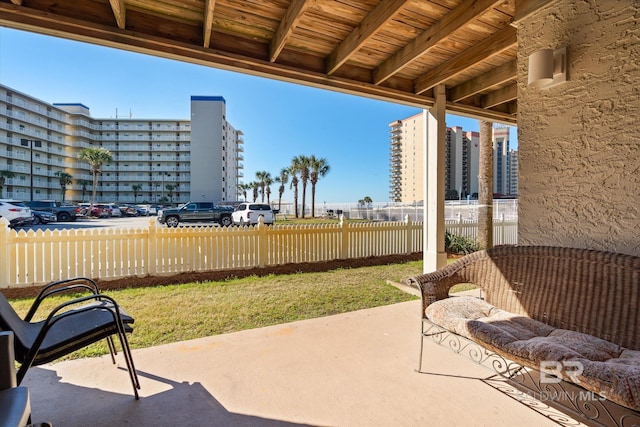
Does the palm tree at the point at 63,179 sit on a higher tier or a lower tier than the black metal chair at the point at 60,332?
higher

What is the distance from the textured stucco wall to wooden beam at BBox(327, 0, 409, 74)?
3.67 feet

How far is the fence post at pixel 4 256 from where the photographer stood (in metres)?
4.08

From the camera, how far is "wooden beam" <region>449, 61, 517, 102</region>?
3584 millimetres

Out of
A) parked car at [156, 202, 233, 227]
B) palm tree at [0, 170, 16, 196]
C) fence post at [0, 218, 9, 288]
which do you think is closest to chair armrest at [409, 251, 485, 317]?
fence post at [0, 218, 9, 288]

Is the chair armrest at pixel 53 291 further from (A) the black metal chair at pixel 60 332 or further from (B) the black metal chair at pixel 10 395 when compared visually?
(B) the black metal chair at pixel 10 395

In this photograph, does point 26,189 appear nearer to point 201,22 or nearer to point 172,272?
point 172,272

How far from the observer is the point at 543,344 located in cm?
151

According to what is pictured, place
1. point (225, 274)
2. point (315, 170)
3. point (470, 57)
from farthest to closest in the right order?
point (315, 170)
point (225, 274)
point (470, 57)

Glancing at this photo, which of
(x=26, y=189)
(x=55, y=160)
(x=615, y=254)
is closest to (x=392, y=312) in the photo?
(x=615, y=254)

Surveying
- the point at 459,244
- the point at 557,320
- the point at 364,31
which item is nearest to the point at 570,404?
the point at 557,320

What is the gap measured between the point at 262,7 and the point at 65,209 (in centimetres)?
2235

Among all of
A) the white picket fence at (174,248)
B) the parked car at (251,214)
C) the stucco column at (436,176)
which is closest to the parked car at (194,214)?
the parked car at (251,214)

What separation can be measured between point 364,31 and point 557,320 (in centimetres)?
270

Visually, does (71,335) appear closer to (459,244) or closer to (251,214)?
(459,244)
